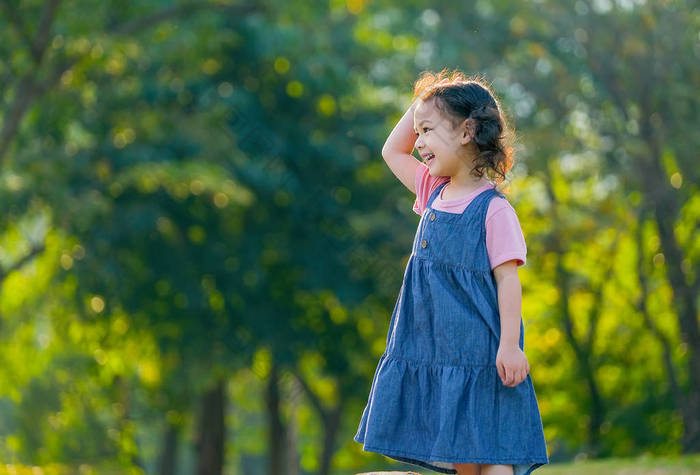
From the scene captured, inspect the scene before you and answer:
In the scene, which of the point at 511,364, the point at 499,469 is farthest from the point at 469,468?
the point at 511,364

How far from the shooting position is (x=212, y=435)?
18.6 meters

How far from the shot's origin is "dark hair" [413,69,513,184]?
354cm

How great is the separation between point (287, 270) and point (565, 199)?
17.7 feet

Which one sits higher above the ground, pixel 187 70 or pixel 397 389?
pixel 187 70

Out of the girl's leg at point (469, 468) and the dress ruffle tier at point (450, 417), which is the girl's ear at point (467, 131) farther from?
the girl's leg at point (469, 468)

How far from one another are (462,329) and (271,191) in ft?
41.0

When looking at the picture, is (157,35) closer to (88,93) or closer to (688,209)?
(88,93)

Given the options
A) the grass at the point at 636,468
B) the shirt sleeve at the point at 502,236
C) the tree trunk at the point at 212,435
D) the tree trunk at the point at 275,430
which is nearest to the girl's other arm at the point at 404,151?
the shirt sleeve at the point at 502,236

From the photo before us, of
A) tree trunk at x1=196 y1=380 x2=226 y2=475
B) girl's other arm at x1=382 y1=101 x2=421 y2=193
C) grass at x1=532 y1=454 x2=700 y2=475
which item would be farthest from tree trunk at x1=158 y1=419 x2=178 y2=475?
girl's other arm at x1=382 y1=101 x2=421 y2=193

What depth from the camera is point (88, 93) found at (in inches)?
576

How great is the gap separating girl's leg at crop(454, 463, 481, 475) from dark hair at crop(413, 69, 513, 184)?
98cm

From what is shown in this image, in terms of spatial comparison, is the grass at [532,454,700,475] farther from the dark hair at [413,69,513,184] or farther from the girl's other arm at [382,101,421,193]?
the dark hair at [413,69,513,184]

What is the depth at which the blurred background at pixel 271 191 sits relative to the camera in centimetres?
1420

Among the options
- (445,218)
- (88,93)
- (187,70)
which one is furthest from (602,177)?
(445,218)
